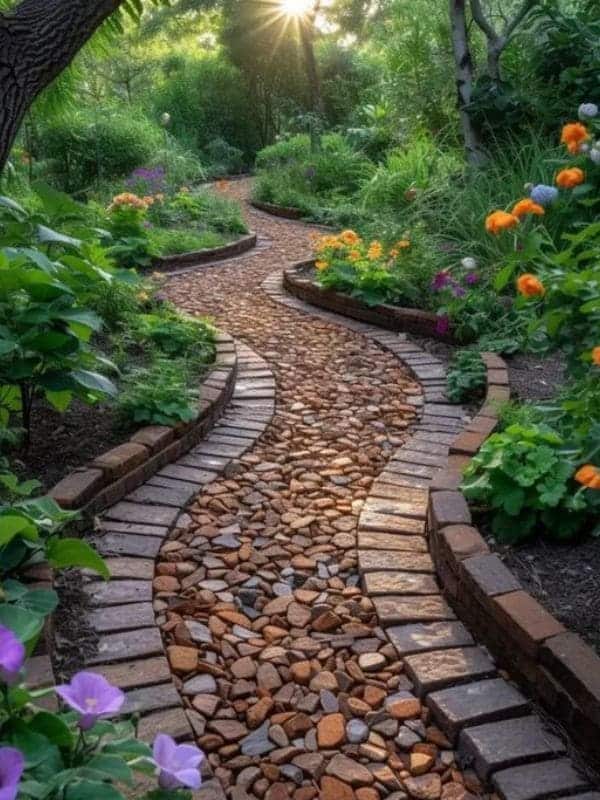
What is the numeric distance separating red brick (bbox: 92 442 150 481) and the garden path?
0.26 meters

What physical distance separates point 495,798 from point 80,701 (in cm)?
110

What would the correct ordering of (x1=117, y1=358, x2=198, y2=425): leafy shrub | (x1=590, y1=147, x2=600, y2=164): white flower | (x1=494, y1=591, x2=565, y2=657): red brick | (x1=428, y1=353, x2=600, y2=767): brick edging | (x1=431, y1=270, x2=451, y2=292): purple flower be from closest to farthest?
1. (x1=428, y1=353, x2=600, y2=767): brick edging
2. (x1=494, y1=591, x2=565, y2=657): red brick
3. (x1=590, y1=147, x2=600, y2=164): white flower
4. (x1=117, y1=358, x2=198, y2=425): leafy shrub
5. (x1=431, y1=270, x2=451, y2=292): purple flower

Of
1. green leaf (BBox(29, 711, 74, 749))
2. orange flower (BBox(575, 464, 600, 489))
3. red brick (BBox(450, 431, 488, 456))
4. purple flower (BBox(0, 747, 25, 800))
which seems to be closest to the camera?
purple flower (BBox(0, 747, 25, 800))

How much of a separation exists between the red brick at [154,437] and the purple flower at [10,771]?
2.18 m

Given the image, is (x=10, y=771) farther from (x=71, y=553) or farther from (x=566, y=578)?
(x=566, y=578)

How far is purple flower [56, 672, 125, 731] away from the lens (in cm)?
79

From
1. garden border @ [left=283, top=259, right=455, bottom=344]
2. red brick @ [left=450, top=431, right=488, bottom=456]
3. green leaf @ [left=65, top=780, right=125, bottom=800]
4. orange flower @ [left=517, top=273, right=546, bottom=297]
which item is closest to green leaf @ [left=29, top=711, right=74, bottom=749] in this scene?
green leaf @ [left=65, top=780, right=125, bottom=800]

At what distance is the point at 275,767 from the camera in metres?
1.65

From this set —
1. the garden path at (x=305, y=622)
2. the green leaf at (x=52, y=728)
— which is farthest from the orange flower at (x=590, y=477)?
the green leaf at (x=52, y=728)

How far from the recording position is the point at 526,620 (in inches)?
71.7

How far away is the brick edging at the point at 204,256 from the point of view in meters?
6.64

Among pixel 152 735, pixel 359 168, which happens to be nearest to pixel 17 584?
pixel 152 735

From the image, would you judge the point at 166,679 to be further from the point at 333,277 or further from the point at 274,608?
the point at 333,277

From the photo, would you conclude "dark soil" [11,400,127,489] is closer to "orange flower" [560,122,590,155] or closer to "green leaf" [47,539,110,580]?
"green leaf" [47,539,110,580]
